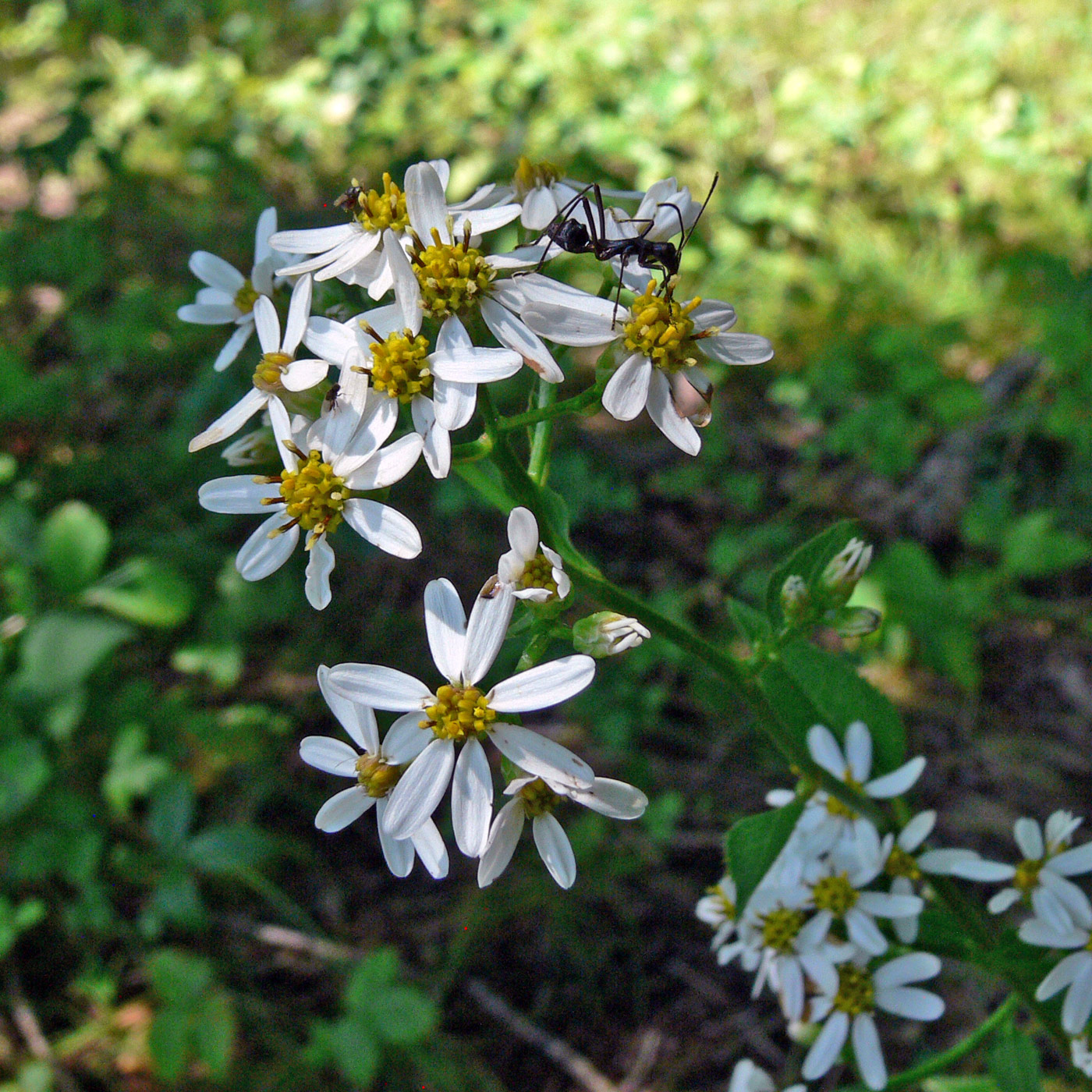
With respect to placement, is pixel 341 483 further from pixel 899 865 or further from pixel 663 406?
pixel 899 865

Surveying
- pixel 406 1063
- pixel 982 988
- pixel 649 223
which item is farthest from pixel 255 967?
pixel 649 223

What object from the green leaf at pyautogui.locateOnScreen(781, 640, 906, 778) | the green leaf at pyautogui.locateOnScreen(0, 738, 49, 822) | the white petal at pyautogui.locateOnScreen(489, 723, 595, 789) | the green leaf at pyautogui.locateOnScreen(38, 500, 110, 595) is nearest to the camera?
the white petal at pyautogui.locateOnScreen(489, 723, 595, 789)

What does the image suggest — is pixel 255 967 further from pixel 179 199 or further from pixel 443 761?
pixel 179 199

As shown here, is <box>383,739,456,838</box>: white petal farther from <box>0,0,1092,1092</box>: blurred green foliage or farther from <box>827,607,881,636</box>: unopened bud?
<box>0,0,1092,1092</box>: blurred green foliage

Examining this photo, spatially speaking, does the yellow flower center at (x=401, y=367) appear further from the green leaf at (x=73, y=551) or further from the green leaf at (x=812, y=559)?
the green leaf at (x=73, y=551)

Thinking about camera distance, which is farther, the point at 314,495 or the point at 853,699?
the point at 853,699

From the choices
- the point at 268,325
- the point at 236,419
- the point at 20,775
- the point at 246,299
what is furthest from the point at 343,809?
the point at 20,775

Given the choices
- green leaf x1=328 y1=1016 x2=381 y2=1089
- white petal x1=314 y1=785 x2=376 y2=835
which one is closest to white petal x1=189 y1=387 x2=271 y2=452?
white petal x1=314 y1=785 x2=376 y2=835

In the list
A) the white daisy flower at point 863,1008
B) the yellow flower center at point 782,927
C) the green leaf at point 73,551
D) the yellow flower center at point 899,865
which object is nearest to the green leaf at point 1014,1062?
the white daisy flower at point 863,1008
